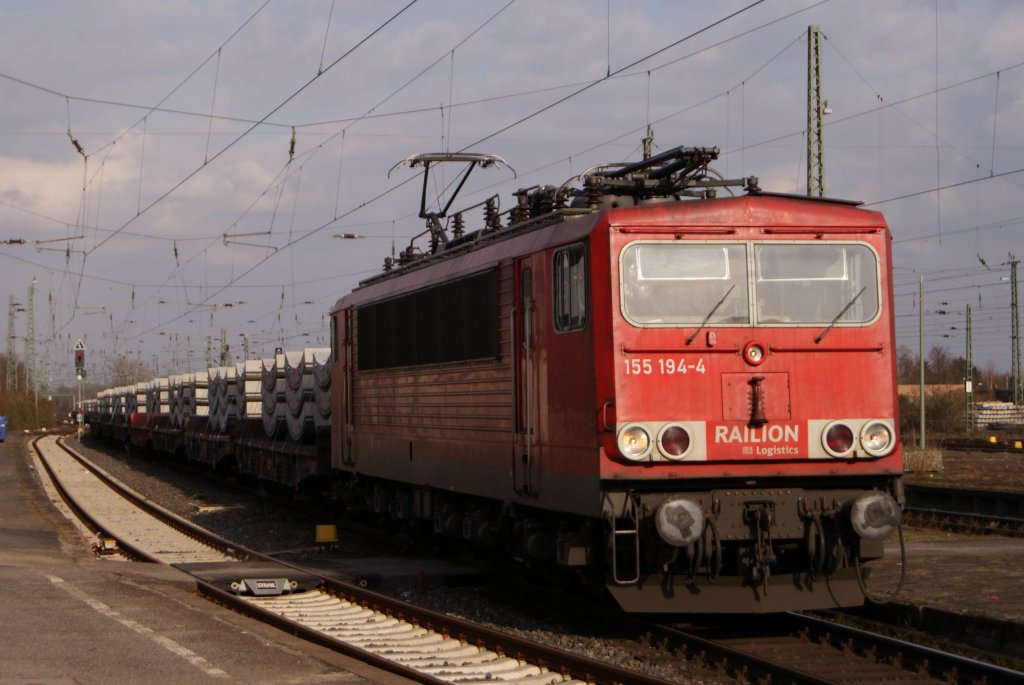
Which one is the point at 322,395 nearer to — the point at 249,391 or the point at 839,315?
the point at 249,391

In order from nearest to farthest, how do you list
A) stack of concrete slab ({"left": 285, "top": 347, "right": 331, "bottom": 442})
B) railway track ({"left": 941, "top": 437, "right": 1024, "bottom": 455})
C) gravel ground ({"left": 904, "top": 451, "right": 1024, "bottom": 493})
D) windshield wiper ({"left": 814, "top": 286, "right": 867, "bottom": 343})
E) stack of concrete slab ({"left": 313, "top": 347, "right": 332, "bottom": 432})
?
windshield wiper ({"left": 814, "top": 286, "right": 867, "bottom": 343}), stack of concrete slab ({"left": 313, "top": 347, "right": 332, "bottom": 432}), stack of concrete slab ({"left": 285, "top": 347, "right": 331, "bottom": 442}), gravel ground ({"left": 904, "top": 451, "right": 1024, "bottom": 493}), railway track ({"left": 941, "top": 437, "right": 1024, "bottom": 455})

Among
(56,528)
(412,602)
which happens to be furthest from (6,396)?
(412,602)

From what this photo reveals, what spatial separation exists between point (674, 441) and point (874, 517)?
1.63 meters

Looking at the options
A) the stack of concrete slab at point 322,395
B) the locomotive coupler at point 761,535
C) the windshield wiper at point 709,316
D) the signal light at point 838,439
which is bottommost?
the locomotive coupler at point 761,535

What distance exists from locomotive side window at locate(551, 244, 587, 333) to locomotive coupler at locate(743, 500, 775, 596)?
196 centimetres

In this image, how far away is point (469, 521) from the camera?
44.6ft

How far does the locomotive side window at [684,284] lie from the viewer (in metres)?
10.2

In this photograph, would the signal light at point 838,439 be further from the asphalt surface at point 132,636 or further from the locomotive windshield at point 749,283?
the asphalt surface at point 132,636

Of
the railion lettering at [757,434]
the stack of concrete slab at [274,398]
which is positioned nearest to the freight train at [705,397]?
the railion lettering at [757,434]

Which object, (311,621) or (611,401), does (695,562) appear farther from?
(311,621)

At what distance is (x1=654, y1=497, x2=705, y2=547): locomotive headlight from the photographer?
9.60 m

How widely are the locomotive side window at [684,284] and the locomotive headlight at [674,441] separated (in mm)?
857

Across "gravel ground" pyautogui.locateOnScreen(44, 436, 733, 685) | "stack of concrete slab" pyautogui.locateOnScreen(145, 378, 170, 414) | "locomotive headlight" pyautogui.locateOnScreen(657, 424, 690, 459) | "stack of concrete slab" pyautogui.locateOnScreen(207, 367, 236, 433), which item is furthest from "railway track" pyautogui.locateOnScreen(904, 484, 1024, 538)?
"stack of concrete slab" pyautogui.locateOnScreen(145, 378, 170, 414)

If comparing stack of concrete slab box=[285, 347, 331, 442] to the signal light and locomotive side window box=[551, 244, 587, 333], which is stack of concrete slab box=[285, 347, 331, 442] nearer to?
locomotive side window box=[551, 244, 587, 333]
